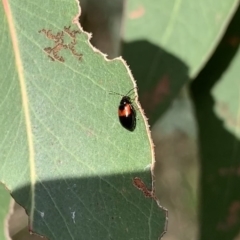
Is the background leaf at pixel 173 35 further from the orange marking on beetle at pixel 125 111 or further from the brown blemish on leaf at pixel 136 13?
the orange marking on beetle at pixel 125 111

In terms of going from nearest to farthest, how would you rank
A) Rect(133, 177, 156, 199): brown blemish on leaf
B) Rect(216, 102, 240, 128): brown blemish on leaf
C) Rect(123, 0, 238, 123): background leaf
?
Result: Rect(133, 177, 156, 199): brown blemish on leaf < Rect(123, 0, 238, 123): background leaf < Rect(216, 102, 240, 128): brown blemish on leaf

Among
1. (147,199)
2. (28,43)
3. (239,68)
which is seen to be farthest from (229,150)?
(28,43)

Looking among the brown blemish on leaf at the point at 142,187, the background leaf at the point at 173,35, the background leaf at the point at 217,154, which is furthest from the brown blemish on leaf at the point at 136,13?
the brown blemish on leaf at the point at 142,187

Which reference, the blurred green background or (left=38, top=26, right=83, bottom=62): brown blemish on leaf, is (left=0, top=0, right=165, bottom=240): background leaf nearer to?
(left=38, top=26, right=83, bottom=62): brown blemish on leaf

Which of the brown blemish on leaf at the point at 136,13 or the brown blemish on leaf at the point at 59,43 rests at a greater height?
the brown blemish on leaf at the point at 136,13

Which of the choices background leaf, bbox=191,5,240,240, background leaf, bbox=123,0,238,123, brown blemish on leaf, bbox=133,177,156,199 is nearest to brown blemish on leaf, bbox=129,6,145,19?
background leaf, bbox=123,0,238,123

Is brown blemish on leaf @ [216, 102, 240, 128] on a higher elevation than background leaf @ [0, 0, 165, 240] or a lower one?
higher

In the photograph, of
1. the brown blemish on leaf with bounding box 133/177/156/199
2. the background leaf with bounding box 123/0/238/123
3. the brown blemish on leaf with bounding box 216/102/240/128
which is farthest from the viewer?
the brown blemish on leaf with bounding box 216/102/240/128

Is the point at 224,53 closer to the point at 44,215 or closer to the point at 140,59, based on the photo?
the point at 140,59
